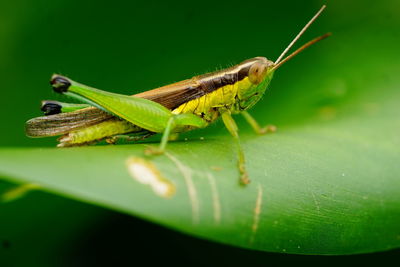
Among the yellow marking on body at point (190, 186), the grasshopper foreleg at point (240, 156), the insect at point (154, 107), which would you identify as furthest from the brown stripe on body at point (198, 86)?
the yellow marking on body at point (190, 186)

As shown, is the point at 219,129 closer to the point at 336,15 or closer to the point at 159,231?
the point at 159,231

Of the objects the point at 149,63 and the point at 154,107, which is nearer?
the point at 154,107

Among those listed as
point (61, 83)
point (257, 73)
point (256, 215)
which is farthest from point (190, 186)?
point (257, 73)

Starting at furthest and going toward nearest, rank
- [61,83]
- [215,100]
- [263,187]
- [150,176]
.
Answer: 1. [215,100]
2. [61,83]
3. [263,187]
4. [150,176]

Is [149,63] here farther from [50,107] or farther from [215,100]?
[50,107]

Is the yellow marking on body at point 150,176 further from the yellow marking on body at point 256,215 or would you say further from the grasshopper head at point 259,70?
the grasshopper head at point 259,70
